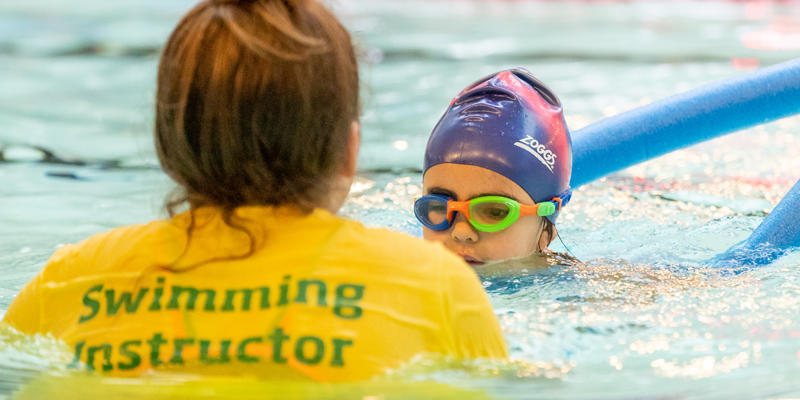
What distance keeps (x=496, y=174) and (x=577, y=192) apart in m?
1.58

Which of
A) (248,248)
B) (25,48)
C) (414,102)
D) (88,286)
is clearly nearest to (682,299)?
(248,248)

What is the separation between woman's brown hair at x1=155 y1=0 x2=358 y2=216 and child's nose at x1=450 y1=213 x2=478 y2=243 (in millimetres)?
1356

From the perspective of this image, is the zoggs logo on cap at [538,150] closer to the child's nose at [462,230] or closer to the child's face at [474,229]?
the child's face at [474,229]

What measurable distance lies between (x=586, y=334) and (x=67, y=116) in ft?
16.5

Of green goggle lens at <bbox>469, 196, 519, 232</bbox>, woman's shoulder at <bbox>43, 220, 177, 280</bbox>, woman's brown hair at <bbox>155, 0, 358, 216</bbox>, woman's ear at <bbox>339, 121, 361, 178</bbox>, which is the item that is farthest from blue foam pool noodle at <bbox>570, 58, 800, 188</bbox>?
woman's shoulder at <bbox>43, 220, 177, 280</bbox>

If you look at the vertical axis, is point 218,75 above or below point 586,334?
above

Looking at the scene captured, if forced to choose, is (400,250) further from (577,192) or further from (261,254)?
(577,192)

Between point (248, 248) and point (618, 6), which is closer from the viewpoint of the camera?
point (248, 248)

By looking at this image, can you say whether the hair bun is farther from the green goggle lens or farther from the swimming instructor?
the green goggle lens

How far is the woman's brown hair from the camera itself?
4.94ft

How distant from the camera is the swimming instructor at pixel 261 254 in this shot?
1523 mm

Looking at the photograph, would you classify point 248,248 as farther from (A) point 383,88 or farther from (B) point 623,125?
(A) point 383,88

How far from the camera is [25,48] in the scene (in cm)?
938

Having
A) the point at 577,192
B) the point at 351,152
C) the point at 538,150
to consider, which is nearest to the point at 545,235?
the point at 538,150
